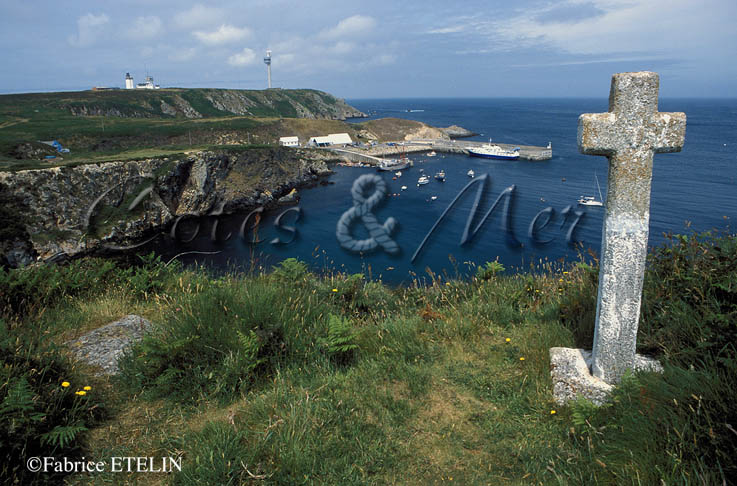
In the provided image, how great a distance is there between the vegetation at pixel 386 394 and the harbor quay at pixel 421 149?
77937mm

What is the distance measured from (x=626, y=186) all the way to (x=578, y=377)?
173 centimetres

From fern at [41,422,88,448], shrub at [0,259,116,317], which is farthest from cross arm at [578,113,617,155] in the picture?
shrub at [0,259,116,317]

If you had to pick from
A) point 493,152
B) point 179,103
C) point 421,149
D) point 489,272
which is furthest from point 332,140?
point 489,272

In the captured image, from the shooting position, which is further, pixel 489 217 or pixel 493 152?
pixel 493 152

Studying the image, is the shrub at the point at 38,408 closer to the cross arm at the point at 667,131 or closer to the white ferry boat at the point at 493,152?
the cross arm at the point at 667,131

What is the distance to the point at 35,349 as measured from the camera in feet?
13.0

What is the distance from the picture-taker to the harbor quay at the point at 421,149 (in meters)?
78.6

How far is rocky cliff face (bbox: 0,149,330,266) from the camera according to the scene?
39906 mm

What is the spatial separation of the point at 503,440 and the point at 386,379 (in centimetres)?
124

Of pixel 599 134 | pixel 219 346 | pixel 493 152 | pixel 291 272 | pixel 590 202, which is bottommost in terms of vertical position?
pixel 590 202

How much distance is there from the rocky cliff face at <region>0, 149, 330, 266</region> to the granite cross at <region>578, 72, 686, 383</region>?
3699 cm

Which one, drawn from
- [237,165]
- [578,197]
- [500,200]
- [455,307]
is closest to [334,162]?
[237,165]

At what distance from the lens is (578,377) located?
380cm

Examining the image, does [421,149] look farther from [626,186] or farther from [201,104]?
[626,186]
